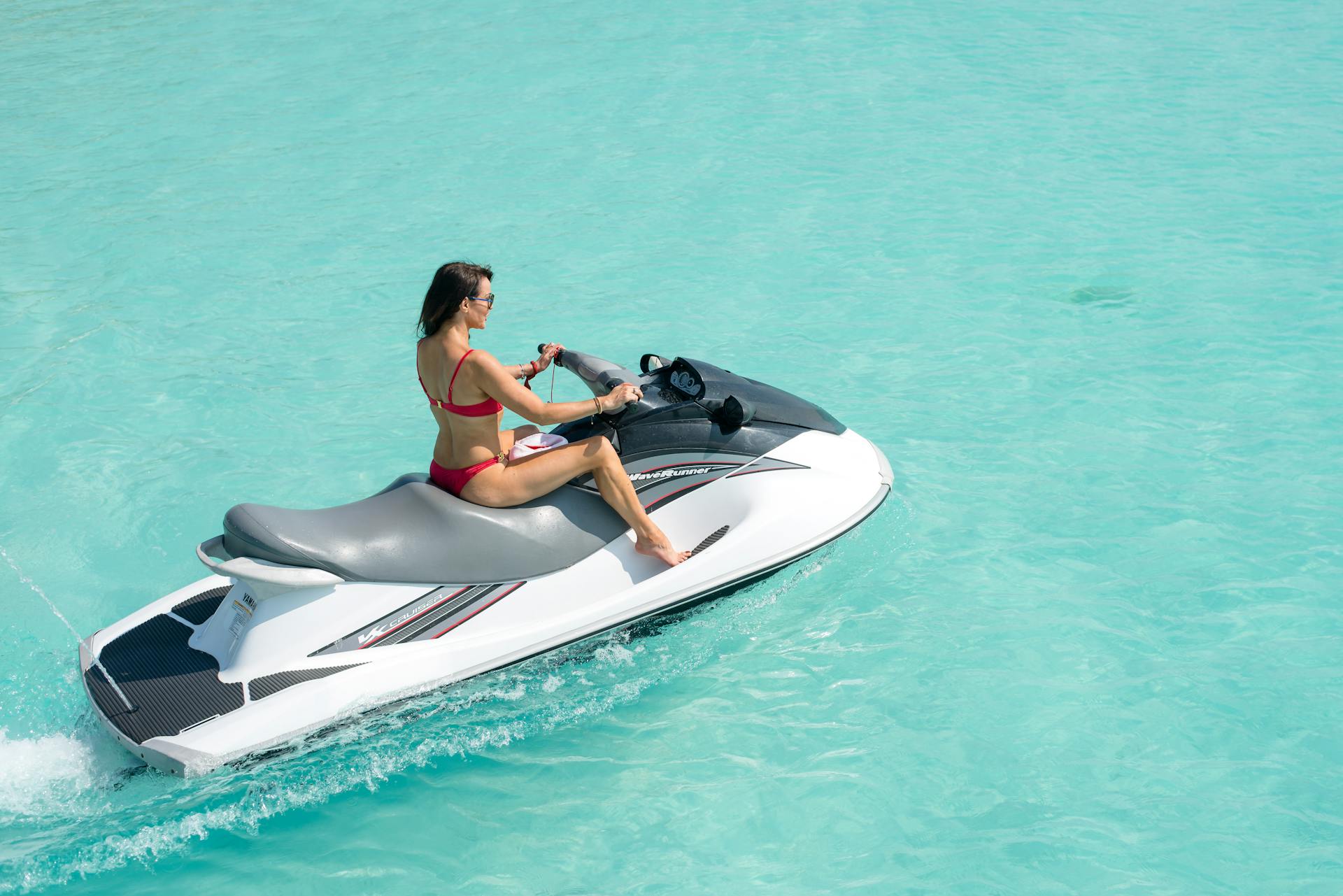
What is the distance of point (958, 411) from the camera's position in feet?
19.5

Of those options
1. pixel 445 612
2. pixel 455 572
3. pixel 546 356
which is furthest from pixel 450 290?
pixel 445 612

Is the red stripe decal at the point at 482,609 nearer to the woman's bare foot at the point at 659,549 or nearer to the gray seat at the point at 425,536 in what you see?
the gray seat at the point at 425,536

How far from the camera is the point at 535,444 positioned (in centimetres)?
399

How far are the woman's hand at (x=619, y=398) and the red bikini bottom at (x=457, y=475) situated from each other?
0.39m

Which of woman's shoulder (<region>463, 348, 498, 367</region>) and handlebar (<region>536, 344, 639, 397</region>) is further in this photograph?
handlebar (<region>536, 344, 639, 397</region>)

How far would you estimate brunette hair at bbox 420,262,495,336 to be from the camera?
3609 mm

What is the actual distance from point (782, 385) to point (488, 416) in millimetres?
2744

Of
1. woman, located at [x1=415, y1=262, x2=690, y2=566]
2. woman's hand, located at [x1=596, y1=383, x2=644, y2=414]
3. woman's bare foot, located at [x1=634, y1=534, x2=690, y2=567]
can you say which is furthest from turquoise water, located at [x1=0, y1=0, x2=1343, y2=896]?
woman's hand, located at [x1=596, y1=383, x2=644, y2=414]

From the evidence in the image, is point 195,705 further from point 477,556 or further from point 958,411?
point 958,411

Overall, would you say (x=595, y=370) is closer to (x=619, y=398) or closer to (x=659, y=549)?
(x=619, y=398)

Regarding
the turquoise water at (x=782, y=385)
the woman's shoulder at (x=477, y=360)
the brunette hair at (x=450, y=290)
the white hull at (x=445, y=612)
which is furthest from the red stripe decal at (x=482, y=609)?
the brunette hair at (x=450, y=290)

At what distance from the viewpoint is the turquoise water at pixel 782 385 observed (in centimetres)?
345

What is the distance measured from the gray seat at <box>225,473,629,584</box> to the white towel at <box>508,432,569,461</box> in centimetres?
15

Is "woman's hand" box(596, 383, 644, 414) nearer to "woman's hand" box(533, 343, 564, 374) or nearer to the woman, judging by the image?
the woman
